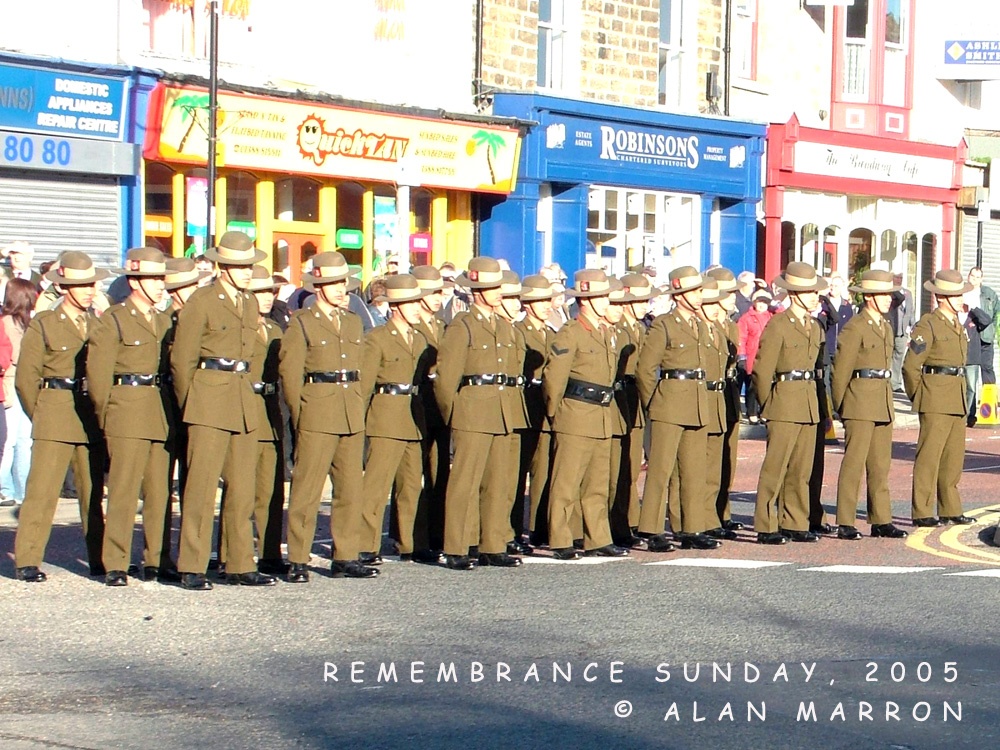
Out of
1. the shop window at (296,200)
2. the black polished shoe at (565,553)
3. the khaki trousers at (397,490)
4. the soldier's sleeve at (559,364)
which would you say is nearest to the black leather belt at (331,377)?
the khaki trousers at (397,490)

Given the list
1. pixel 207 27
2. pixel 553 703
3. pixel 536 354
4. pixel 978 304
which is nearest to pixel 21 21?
pixel 207 27

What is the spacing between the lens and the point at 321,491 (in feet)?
38.5

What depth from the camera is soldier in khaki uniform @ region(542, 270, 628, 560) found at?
12.6 meters

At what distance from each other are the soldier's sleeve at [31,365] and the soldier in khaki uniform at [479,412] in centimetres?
Result: 241

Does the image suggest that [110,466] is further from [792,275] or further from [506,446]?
[792,275]

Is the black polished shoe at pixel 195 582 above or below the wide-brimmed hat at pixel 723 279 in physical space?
below

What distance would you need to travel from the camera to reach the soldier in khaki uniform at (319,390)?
11.5m

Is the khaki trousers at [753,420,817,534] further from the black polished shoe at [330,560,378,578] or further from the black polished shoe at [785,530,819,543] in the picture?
the black polished shoe at [330,560,378,578]

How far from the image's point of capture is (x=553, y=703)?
802cm

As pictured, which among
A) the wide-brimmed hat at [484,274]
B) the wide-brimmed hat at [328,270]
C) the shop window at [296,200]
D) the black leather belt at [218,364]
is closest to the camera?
the black leather belt at [218,364]

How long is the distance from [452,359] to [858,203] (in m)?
24.8

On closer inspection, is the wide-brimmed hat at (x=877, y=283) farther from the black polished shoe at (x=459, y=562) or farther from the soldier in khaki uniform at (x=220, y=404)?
the soldier in khaki uniform at (x=220, y=404)

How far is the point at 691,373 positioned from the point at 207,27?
11.8m

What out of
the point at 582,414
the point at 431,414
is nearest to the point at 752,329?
the point at 582,414
